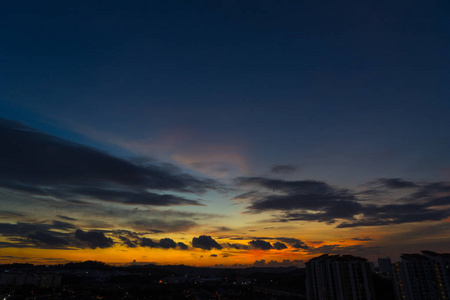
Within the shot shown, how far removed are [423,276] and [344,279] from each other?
1056 inches

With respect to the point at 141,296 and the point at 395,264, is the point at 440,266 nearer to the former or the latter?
the point at 395,264

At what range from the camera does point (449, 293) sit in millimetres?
73188

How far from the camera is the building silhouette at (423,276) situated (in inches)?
2987

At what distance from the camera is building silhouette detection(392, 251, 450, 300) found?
75.9 meters

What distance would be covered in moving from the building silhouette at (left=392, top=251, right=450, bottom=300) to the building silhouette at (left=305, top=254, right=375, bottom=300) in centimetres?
1824

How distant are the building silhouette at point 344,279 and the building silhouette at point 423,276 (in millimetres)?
18240

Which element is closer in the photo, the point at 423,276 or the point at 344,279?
the point at 344,279

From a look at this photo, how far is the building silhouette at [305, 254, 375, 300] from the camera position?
71.3 metres

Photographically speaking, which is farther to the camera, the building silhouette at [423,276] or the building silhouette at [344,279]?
the building silhouette at [423,276]

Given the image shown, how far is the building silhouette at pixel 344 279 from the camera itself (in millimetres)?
71312

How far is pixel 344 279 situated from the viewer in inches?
2894

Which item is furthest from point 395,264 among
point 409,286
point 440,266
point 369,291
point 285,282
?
point 285,282

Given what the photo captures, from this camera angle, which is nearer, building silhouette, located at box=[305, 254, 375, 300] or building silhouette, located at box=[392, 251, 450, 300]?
building silhouette, located at box=[305, 254, 375, 300]

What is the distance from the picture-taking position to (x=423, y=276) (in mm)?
79438
